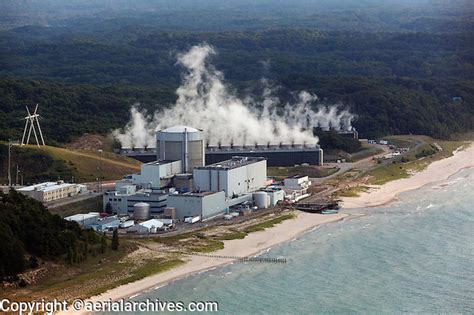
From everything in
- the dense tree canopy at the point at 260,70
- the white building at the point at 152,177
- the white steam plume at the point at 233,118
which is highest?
the dense tree canopy at the point at 260,70

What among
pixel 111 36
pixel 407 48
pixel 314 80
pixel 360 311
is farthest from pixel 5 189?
pixel 111 36

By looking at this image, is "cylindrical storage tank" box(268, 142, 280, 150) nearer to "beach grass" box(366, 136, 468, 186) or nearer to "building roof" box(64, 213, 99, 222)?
"beach grass" box(366, 136, 468, 186)

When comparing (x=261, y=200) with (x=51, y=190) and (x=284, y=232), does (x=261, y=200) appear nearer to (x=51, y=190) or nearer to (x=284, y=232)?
(x=284, y=232)

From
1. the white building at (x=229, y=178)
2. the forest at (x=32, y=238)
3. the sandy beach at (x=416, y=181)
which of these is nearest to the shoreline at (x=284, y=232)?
the sandy beach at (x=416, y=181)

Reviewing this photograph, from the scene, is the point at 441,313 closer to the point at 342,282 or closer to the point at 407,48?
the point at 342,282

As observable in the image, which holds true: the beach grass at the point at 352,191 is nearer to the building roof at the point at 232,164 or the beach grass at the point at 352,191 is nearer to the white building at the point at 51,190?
the building roof at the point at 232,164

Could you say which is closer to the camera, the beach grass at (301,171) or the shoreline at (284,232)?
the shoreline at (284,232)
